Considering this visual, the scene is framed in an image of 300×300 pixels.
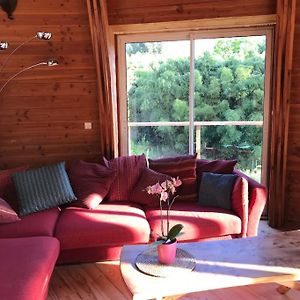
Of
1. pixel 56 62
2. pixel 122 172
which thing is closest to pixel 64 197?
pixel 122 172

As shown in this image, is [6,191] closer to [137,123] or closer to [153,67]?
[137,123]

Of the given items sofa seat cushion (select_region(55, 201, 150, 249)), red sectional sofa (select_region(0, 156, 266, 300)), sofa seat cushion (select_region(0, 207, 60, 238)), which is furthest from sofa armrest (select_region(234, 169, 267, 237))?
sofa seat cushion (select_region(0, 207, 60, 238))

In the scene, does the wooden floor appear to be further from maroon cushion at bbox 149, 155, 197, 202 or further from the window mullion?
the window mullion

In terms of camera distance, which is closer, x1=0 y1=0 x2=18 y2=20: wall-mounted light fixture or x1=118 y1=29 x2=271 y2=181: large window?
x1=0 y1=0 x2=18 y2=20: wall-mounted light fixture

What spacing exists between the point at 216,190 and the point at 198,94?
140 cm

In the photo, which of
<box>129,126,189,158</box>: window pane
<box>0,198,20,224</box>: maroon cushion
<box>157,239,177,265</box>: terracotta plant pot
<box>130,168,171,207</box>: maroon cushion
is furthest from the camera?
<box>129,126,189,158</box>: window pane

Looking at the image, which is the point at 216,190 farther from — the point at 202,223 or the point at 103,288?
the point at 103,288

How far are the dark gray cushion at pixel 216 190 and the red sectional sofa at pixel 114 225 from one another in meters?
0.07

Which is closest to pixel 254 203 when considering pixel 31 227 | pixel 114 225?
pixel 114 225

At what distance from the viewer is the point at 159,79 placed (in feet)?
14.4

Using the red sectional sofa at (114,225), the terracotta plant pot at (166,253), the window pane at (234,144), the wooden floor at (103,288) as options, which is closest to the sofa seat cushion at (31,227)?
the red sectional sofa at (114,225)

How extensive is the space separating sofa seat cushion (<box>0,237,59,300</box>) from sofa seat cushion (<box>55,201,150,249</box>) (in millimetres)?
259

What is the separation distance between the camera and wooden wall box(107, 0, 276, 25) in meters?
3.68

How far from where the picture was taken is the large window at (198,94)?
421 centimetres
